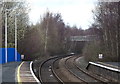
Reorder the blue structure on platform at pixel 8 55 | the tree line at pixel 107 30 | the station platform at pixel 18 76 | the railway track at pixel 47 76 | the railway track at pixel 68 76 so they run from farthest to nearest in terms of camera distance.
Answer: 1. the tree line at pixel 107 30
2. the blue structure on platform at pixel 8 55
3. the railway track at pixel 47 76
4. the railway track at pixel 68 76
5. the station platform at pixel 18 76

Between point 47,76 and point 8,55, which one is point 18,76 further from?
point 8,55

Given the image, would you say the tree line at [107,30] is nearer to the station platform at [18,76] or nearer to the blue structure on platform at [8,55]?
the blue structure on platform at [8,55]

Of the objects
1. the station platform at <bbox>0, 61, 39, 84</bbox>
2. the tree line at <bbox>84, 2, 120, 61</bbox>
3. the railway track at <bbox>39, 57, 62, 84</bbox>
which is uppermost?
the tree line at <bbox>84, 2, 120, 61</bbox>

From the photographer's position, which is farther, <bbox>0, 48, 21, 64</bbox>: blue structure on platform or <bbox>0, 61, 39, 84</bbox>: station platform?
<bbox>0, 48, 21, 64</bbox>: blue structure on platform

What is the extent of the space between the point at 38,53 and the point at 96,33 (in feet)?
56.3

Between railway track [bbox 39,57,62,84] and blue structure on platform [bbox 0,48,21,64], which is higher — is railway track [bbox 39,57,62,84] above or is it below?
below

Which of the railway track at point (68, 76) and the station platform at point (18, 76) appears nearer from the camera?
the station platform at point (18, 76)

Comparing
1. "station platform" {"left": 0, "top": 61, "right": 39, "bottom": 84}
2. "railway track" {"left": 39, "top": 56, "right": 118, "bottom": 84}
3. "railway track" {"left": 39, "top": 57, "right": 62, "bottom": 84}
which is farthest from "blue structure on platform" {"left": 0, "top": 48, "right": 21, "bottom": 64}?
"station platform" {"left": 0, "top": 61, "right": 39, "bottom": 84}

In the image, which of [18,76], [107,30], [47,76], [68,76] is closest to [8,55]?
[107,30]

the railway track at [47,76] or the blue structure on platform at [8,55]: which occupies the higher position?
the blue structure on platform at [8,55]

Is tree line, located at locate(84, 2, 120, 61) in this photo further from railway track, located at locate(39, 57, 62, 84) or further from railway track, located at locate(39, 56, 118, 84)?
railway track, located at locate(39, 57, 62, 84)

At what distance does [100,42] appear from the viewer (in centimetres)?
3834

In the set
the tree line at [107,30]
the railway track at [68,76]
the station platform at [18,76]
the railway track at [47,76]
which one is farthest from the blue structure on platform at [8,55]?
the tree line at [107,30]

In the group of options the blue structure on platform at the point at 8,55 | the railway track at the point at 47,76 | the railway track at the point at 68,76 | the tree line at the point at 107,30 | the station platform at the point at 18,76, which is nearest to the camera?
the station platform at the point at 18,76
